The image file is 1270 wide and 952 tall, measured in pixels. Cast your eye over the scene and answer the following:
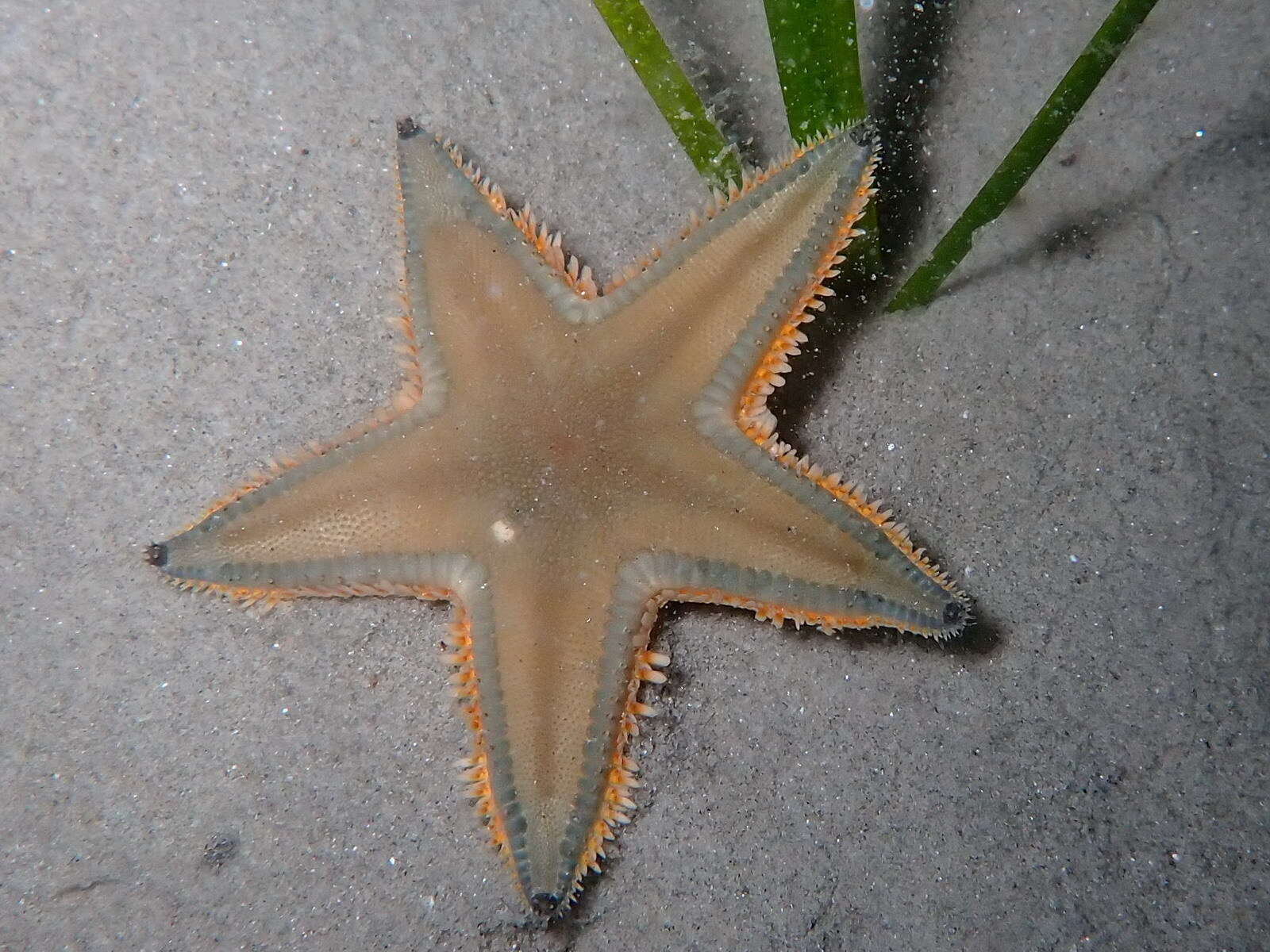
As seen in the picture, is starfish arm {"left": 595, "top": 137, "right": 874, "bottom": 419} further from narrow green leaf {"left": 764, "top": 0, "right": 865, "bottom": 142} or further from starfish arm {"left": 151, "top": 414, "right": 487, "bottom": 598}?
starfish arm {"left": 151, "top": 414, "right": 487, "bottom": 598}

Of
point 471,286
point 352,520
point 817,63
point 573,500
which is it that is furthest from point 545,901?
point 817,63

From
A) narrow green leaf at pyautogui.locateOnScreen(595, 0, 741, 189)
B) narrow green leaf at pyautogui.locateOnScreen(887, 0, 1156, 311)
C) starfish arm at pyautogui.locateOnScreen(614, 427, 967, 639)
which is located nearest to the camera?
starfish arm at pyautogui.locateOnScreen(614, 427, 967, 639)

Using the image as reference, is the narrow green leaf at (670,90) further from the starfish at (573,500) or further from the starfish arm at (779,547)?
the starfish arm at (779,547)

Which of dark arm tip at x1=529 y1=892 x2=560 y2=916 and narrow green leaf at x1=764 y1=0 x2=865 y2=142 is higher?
narrow green leaf at x1=764 y1=0 x2=865 y2=142

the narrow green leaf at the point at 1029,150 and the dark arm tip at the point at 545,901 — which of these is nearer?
the dark arm tip at the point at 545,901

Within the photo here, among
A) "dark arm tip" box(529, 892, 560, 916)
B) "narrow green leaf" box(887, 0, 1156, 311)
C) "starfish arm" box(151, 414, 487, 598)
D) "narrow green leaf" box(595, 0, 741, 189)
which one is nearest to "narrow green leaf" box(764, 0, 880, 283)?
"narrow green leaf" box(595, 0, 741, 189)

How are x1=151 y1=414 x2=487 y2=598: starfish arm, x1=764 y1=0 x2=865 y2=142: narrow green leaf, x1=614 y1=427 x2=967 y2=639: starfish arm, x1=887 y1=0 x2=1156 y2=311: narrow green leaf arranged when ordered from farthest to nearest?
x1=764 y1=0 x2=865 y2=142: narrow green leaf
x1=887 y1=0 x2=1156 y2=311: narrow green leaf
x1=151 y1=414 x2=487 y2=598: starfish arm
x1=614 y1=427 x2=967 y2=639: starfish arm

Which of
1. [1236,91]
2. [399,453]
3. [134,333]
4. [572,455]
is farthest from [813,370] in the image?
[134,333]

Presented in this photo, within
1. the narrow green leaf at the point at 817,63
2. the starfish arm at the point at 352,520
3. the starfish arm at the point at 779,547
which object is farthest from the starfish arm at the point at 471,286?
the narrow green leaf at the point at 817,63
